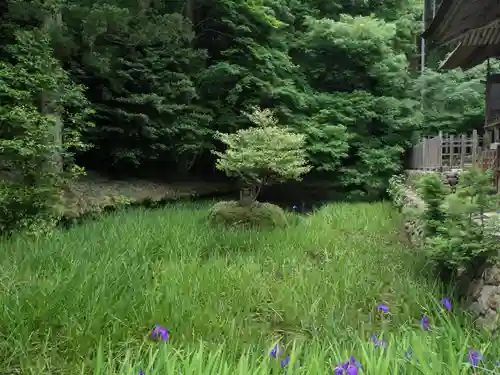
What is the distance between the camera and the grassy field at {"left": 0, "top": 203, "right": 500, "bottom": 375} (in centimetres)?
217

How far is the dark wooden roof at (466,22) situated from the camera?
4859 mm

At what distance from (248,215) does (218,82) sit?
4273mm

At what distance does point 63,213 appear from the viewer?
6.26 meters

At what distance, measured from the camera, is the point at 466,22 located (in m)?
5.48

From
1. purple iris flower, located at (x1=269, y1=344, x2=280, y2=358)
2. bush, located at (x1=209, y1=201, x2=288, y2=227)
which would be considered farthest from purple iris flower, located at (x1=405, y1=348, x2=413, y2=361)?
bush, located at (x1=209, y1=201, x2=288, y2=227)

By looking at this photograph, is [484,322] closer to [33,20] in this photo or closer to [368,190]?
[33,20]

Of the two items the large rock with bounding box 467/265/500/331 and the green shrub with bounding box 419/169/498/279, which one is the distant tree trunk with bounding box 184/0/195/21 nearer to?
the green shrub with bounding box 419/169/498/279

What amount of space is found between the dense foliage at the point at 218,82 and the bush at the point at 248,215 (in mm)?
2605

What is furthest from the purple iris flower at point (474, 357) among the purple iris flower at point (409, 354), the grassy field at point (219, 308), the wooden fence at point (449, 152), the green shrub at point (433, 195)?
the wooden fence at point (449, 152)

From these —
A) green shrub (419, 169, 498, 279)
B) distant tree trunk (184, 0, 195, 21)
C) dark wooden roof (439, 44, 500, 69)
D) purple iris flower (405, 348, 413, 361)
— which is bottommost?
purple iris flower (405, 348, 413, 361)

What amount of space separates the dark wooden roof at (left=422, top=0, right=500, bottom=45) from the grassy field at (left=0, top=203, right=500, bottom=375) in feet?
9.51

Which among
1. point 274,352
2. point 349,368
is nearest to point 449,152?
point 274,352

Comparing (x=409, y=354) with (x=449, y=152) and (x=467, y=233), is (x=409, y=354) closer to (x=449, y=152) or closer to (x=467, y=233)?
(x=467, y=233)

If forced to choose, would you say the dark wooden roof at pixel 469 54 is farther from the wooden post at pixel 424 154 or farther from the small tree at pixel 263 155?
the small tree at pixel 263 155
